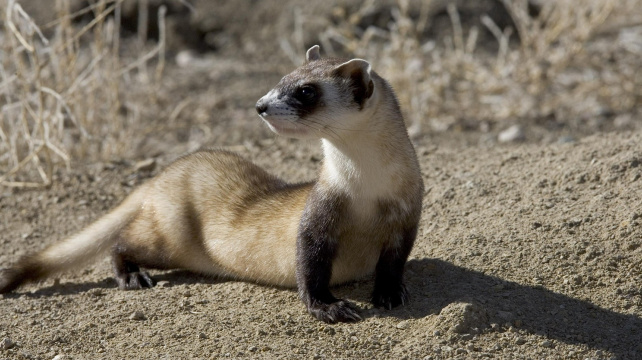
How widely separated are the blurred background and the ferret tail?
906mm

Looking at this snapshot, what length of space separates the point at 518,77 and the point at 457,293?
4.26 m

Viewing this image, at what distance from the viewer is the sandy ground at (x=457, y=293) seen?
9.98 feet

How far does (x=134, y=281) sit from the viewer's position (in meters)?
3.92

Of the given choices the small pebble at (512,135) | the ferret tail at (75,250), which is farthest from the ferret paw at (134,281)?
the small pebble at (512,135)

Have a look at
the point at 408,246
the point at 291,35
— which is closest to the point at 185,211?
the point at 408,246

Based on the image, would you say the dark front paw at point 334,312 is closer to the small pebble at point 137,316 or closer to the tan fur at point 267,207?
the tan fur at point 267,207

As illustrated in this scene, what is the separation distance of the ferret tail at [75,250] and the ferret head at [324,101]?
4.36ft

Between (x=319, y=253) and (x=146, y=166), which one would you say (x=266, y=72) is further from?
(x=319, y=253)

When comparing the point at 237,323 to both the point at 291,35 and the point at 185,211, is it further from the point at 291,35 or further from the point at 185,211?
the point at 291,35

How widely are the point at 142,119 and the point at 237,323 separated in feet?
12.4

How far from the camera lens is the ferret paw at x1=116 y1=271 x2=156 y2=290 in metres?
3.90

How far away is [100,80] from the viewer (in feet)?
19.1

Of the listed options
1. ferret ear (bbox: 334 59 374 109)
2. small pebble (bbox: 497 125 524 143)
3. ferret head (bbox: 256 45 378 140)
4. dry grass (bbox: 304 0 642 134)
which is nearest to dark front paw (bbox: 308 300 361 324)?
ferret head (bbox: 256 45 378 140)

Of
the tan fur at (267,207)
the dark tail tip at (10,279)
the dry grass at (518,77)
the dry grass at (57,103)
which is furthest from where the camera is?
the dry grass at (518,77)
